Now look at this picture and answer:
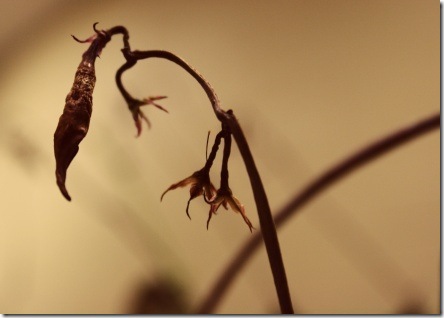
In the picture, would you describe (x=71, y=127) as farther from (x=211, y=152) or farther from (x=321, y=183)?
(x=321, y=183)

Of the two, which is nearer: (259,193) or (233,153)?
(259,193)

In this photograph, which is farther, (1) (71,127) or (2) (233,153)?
(2) (233,153)

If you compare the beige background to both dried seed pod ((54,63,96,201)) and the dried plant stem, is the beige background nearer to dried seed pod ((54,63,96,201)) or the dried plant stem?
the dried plant stem

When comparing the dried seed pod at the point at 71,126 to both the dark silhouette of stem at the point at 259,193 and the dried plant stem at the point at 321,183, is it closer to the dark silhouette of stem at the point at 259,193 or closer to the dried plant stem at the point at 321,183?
the dark silhouette of stem at the point at 259,193

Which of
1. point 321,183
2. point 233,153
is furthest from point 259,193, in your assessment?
point 233,153

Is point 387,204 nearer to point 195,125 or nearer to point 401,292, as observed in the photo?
point 401,292

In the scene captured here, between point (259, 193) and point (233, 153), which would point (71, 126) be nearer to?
point (259, 193)

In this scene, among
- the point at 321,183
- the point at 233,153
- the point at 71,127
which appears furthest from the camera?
the point at 233,153

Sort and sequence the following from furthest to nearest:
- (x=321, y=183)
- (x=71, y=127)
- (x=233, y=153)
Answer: (x=233, y=153), (x=321, y=183), (x=71, y=127)

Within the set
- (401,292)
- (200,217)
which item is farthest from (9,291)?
(401,292)

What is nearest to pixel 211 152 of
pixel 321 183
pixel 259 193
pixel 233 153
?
pixel 259 193
